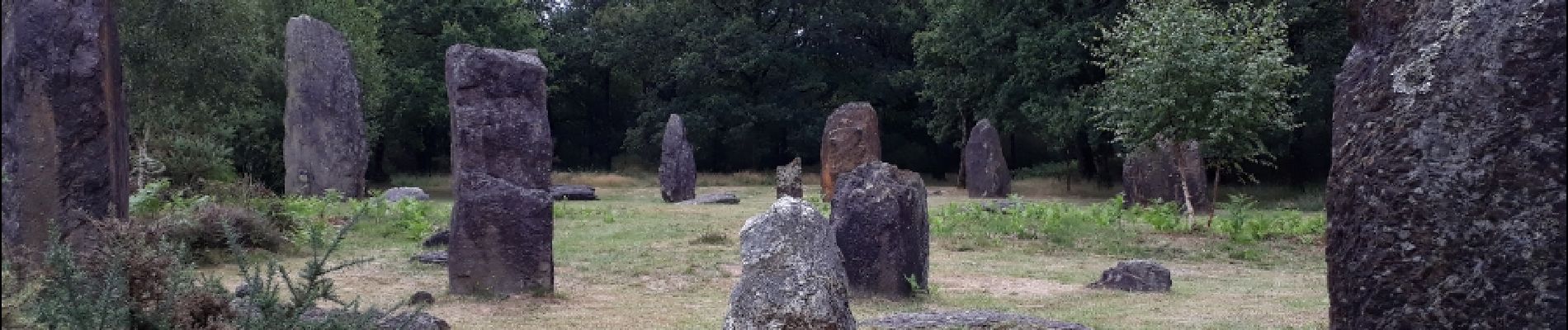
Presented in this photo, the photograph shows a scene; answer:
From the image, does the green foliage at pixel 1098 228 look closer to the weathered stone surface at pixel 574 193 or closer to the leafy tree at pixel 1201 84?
the leafy tree at pixel 1201 84

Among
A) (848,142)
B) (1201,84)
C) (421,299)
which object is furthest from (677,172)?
(421,299)

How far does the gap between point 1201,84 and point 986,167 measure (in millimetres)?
11576

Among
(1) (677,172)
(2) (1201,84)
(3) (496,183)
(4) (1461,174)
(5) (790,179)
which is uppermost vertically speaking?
(2) (1201,84)

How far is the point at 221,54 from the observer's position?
66.2 ft

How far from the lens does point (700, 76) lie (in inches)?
1629

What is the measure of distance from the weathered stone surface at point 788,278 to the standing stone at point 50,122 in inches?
199

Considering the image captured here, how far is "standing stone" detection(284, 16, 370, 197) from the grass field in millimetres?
5441

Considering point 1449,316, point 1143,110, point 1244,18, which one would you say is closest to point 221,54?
point 1143,110

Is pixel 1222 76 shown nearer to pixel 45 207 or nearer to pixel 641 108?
pixel 45 207

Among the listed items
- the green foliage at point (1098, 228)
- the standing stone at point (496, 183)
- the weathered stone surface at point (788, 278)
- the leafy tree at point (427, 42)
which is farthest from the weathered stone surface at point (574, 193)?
the weathered stone surface at point (788, 278)

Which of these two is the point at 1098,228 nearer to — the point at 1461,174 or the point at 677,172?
the point at 677,172

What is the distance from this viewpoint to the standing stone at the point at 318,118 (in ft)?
69.8

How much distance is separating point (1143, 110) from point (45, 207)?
1272 cm

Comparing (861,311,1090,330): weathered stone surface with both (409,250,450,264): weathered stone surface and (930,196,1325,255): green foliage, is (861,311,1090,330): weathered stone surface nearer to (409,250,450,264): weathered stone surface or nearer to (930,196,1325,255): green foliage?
(409,250,450,264): weathered stone surface
